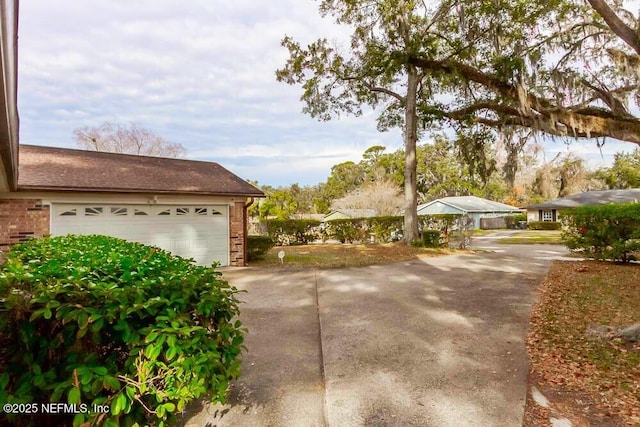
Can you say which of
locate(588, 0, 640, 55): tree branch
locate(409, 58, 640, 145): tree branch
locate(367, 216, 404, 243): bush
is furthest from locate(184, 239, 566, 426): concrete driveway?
locate(367, 216, 404, 243): bush

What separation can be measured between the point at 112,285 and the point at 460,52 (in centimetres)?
984

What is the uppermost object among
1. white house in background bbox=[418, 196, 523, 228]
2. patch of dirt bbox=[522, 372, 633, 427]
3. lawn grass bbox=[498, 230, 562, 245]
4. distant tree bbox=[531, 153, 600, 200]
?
distant tree bbox=[531, 153, 600, 200]

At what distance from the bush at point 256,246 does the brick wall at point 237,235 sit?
1.03 m

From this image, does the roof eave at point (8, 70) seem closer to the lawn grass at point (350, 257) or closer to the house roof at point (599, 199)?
the lawn grass at point (350, 257)

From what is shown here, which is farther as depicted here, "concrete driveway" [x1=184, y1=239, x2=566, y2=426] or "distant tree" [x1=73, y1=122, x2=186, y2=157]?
"distant tree" [x1=73, y1=122, x2=186, y2=157]

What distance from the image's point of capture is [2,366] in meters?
1.82

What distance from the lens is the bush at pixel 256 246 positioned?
481 inches

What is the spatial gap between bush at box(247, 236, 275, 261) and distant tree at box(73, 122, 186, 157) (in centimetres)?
2108

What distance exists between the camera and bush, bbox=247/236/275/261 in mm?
12211

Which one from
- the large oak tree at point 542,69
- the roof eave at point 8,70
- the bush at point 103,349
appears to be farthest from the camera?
the large oak tree at point 542,69

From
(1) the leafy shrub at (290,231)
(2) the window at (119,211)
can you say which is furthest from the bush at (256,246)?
(1) the leafy shrub at (290,231)

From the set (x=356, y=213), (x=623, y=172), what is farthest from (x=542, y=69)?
(x=623, y=172)

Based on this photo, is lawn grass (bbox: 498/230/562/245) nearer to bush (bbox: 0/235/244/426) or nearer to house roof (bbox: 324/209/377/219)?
house roof (bbox: 324/209/377/219)

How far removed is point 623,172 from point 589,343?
40.4 metres
